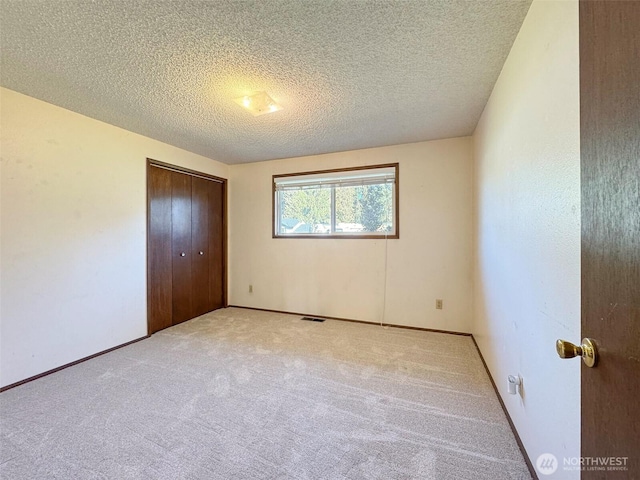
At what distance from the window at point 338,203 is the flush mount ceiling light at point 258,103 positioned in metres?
1.60

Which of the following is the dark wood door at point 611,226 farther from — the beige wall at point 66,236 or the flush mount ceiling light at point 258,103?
the beige wall at point 66,236

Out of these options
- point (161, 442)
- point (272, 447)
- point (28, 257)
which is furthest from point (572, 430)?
point (28, 257)

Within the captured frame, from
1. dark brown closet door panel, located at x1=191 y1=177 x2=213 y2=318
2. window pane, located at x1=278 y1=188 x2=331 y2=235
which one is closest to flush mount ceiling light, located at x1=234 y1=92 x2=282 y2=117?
window pane, located at x1=278 y1=188 x2=331 y2=235

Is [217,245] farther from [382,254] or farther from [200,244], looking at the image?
[382,254]

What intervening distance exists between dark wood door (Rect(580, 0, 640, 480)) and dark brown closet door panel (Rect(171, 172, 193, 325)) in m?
3.83

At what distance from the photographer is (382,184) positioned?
354 centimetres

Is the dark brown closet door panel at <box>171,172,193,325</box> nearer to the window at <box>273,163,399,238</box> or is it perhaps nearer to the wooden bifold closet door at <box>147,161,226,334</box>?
the wooden bifold closet door at <box>147,161,226,334</box>

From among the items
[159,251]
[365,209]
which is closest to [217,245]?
[159,251]

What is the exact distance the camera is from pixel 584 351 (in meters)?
0.64

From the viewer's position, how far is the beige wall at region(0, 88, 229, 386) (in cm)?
212

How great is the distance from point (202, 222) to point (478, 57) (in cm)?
362

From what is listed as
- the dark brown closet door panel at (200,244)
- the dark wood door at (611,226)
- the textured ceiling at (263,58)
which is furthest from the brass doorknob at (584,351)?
the dark brown closet door panel at (200,244)

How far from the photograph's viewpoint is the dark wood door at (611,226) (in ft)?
1.60

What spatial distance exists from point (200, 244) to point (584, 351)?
4049 mm
